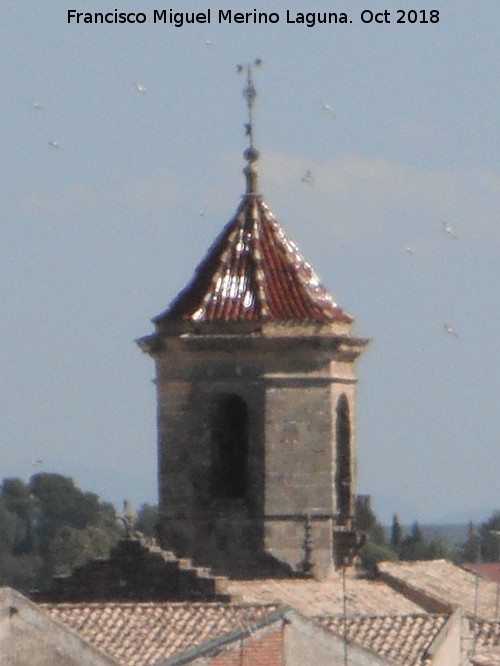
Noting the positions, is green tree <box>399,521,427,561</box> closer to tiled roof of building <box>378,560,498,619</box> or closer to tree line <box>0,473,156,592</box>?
tree line <box>0,473,156,592</box>

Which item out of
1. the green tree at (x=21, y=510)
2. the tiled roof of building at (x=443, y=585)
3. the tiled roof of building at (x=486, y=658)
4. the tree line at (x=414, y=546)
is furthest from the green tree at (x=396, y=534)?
the tiled roof of building at (x=486, y=658)

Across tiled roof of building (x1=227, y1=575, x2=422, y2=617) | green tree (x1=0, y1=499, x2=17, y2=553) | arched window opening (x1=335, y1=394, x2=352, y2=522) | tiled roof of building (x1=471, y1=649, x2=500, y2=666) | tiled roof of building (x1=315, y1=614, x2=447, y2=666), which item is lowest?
tiled roof of building (x1=471, y1=649, x2=500, y2=666)

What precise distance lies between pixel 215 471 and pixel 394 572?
117 inches

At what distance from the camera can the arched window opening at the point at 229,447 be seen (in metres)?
48.0

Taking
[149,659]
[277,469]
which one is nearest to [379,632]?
[149,659]

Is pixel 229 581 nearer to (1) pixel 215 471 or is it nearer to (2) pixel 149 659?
(1) pixel 215 471

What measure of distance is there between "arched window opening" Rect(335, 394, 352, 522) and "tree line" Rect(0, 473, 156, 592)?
88.2 ft

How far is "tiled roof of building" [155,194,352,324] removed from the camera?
47906 mm

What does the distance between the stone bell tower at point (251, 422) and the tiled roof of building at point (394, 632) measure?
15.6ft

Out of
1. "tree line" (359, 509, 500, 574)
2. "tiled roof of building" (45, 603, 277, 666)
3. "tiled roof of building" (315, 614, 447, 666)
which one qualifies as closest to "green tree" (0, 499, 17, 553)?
"tree line" (359, 509, 500, 574)

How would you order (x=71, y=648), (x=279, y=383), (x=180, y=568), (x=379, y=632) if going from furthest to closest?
1. (x=279, y=383)
2. (x=180, y=568)
3. (x=379, y=632)
4. (x=71, y=648)

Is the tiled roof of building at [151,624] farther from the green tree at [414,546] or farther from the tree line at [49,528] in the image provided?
the green tree at [414,546]

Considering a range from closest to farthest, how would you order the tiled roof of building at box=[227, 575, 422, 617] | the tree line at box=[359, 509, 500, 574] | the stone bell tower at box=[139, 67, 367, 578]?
the tiled roof of building at box=[227, 575, 422, 617], the stone bell tower at box=[139, 67, 367, 578], the tree line at box=[359, 509, 500, 574]

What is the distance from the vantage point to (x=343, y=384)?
4847 cm
